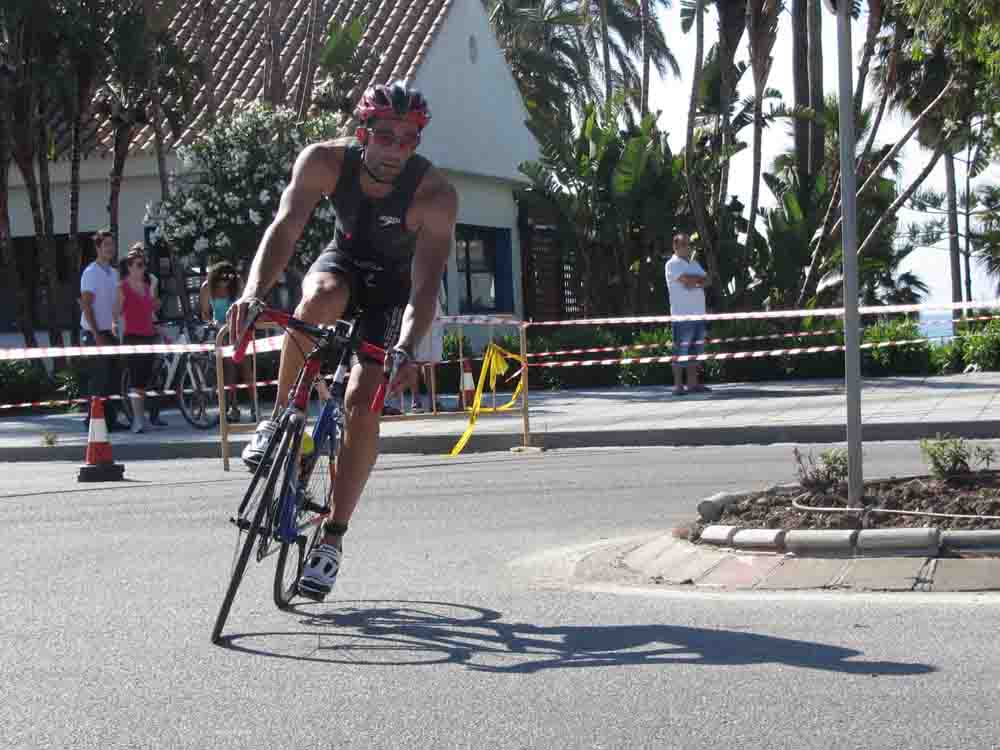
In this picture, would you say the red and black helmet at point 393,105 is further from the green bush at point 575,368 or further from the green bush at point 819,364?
the green bush at point 575,368

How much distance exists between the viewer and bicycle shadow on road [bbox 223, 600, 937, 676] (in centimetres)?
554

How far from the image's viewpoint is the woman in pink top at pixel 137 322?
17.2 m

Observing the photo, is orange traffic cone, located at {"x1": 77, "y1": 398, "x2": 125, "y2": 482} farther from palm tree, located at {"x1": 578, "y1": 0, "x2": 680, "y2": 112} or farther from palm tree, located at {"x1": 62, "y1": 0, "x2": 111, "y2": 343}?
palm tree, located at {"x1": 578, "y1": 0, "x2": 680, "y2": 112}

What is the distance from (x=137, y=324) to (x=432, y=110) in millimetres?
12572

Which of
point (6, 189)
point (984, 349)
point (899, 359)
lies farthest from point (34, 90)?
point (984, 349)

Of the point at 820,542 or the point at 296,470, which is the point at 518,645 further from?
the point at 820,542

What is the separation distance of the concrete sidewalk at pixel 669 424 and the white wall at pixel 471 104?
11.0 meters

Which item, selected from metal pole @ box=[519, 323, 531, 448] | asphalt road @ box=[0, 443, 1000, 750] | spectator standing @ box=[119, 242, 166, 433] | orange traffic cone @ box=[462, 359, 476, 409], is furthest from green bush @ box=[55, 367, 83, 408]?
asphalt road @ box=[0, 443, 1000, 750]

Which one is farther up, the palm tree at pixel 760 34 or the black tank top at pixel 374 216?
the palm tree at pixel 760 34

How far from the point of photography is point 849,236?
743 centimetres

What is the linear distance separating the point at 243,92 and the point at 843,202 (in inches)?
896

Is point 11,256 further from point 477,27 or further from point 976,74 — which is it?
point 976,74

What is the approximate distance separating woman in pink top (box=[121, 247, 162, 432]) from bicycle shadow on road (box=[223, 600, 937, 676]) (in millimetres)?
11014

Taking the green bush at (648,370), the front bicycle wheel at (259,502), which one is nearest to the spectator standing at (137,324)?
the green bush at (648,370)
